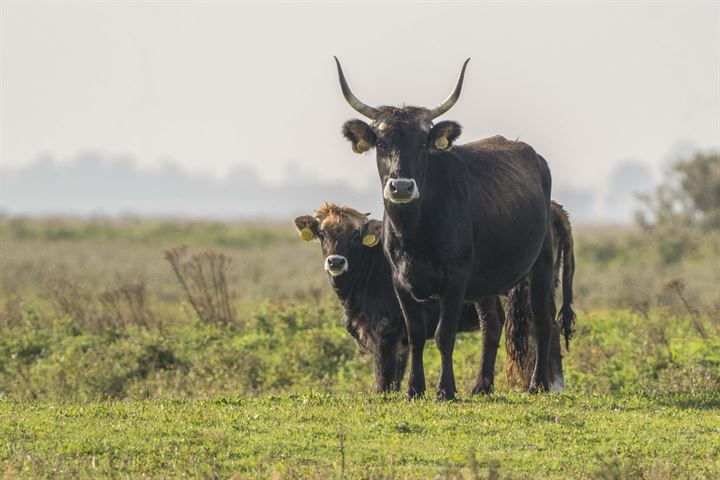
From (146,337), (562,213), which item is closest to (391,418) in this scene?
(562,213)

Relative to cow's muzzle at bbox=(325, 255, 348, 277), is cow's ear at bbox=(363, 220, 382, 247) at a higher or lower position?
higher

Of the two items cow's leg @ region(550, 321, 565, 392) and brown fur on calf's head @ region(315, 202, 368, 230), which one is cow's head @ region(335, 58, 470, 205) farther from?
cow's leg @ region(550, 321, 565, 392)

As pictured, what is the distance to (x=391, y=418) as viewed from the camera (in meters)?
11.3

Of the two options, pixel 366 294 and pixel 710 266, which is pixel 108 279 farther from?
pixel 366 294

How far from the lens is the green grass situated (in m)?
9.59

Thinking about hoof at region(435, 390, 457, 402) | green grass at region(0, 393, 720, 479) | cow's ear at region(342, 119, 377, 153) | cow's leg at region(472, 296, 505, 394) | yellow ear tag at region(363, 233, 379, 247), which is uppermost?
cow's ear at region(342, 119, 377, 153)

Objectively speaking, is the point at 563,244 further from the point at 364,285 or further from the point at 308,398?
the point at 308,398

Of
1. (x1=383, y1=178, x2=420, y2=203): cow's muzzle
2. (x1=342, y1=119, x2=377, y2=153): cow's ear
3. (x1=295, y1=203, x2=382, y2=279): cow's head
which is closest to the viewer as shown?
(x1=383, y1=178, x2=420, y2=203): cow's muzzle

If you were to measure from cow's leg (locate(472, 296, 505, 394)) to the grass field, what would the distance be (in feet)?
1.52

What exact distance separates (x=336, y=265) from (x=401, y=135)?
258cm

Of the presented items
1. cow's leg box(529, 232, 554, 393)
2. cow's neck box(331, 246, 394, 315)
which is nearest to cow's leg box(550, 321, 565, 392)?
cow's leg box(529, 232, 554, 393)

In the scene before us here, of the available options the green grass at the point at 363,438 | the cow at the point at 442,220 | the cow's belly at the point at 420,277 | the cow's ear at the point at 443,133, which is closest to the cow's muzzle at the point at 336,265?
the cow at the point at 442,220

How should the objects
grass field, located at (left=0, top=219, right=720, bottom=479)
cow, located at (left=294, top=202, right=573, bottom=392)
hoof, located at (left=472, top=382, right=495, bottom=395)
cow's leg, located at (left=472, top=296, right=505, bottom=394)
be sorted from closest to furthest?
grass field, located at (left=0, top=219, right=720, bottom=479)
hoof, located at (left=472, top=382, right=495, bottom=395)
cow's leg, located at (left=472, top=296, right=505, bottom=394)
cow, located at (left=294, top=202, right=573, bottom=392)

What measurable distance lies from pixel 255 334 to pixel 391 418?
8180 mm
